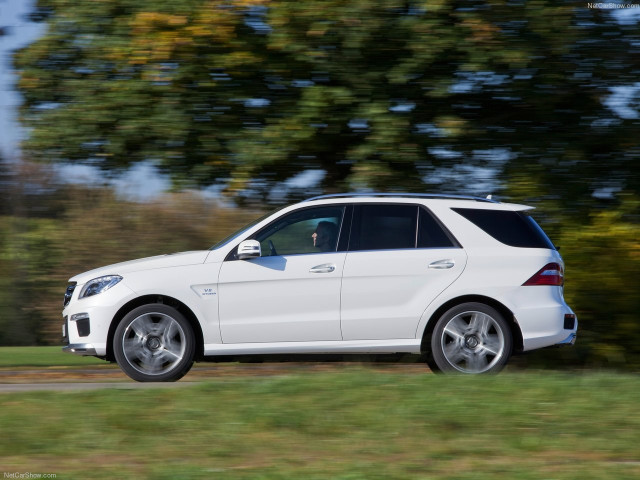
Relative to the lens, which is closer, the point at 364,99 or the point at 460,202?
the point at 460,202

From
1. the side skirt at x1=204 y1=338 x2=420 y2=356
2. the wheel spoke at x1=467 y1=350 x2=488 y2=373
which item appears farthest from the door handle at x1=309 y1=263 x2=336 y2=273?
the wheel spoke at x1=467 y1=350 x2=488 y2=373

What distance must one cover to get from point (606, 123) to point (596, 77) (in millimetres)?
699

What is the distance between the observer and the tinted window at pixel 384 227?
31.2 ft

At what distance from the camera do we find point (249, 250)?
929 centimetres

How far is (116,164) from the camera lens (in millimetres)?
14273

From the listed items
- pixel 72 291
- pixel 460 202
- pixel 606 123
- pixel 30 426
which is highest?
pixel 606 123

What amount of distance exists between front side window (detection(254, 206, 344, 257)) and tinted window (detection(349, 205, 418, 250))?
0.19 m

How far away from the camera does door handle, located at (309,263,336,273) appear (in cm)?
931

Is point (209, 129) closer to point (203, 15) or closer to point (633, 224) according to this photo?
point (203, 15)

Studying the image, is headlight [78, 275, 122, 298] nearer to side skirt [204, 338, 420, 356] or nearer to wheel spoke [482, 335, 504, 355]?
side skirt [204, 338, 420, 356]

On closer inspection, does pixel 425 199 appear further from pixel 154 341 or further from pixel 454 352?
pixel 154 341

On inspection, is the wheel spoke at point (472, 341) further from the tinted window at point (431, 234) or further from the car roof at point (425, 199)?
the car roof at point (425, 199)

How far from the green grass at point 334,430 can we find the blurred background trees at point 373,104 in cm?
502

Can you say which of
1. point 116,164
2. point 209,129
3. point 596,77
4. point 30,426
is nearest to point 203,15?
point 209,129
